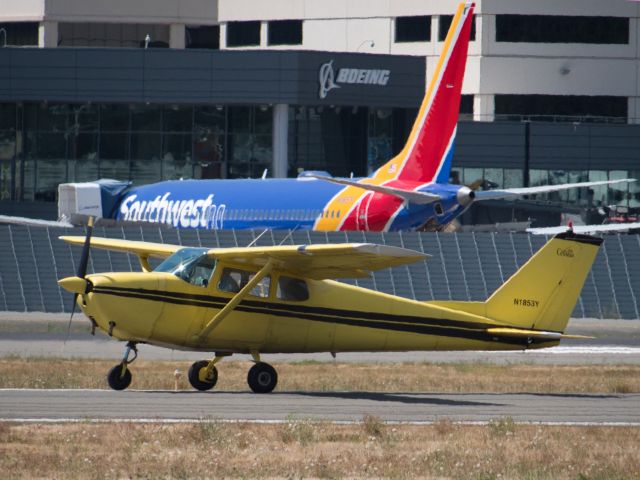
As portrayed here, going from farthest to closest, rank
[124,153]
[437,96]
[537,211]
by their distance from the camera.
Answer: [537,211]
[124,153]
[437,96]

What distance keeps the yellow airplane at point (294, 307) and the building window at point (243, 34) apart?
57.7m

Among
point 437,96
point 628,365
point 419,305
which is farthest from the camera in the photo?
point 437,96

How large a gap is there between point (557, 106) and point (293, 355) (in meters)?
46.1

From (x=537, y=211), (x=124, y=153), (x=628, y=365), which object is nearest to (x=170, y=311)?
(x=628, y=365)

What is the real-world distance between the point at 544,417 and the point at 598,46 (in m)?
56.9

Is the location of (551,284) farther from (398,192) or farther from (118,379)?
(398,192)

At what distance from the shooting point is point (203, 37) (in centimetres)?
8131

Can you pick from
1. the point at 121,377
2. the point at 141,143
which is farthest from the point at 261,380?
the point at 141,143

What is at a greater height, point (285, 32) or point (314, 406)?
point (285, 32)

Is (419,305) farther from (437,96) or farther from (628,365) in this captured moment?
(437,96)

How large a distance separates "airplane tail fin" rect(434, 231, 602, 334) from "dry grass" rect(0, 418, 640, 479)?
4.80 metres

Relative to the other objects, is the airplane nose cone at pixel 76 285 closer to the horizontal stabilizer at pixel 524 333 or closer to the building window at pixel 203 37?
the horizontal stabilizer at pixel 524 333

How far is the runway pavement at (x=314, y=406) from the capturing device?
18281 mm

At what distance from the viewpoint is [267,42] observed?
78.5 meters
